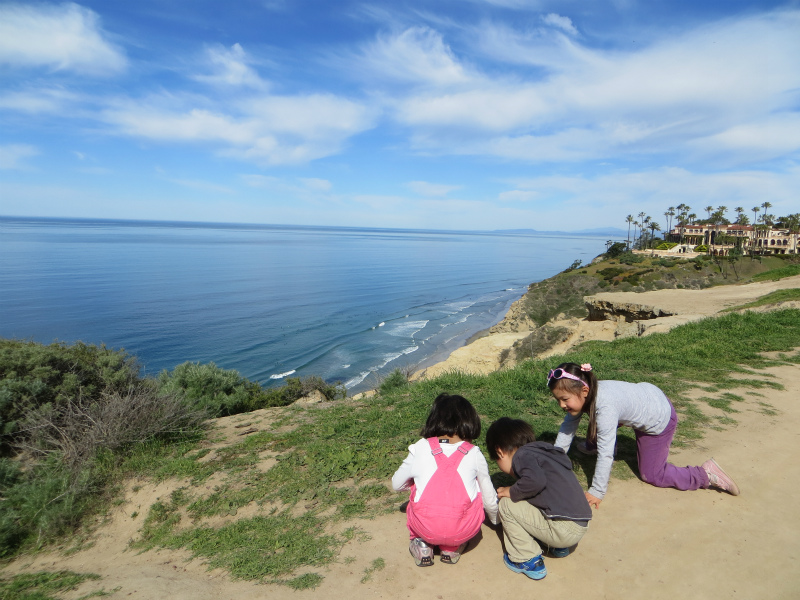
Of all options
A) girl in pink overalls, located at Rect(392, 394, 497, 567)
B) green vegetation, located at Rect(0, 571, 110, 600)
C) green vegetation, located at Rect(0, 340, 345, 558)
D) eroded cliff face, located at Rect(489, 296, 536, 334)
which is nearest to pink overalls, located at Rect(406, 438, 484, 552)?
girl in pink overalls, located at Rect(392, 394, 497, 567)

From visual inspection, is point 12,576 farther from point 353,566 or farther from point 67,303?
point 67,303

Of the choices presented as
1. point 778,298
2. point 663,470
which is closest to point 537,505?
point 663,470

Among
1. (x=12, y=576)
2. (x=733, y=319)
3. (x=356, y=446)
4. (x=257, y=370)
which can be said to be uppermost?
(x=733, y=319)

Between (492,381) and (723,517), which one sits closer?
(723,517)

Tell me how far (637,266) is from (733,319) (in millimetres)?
40382

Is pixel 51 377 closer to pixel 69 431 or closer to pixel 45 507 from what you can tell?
pixel 69 431

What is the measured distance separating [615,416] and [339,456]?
320 centimetres

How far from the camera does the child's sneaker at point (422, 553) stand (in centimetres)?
339

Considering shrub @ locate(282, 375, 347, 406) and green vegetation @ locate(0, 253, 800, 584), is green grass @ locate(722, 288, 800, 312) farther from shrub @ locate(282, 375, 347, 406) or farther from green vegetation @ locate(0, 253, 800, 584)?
shrub @ locate(282, 375, 347, 406)

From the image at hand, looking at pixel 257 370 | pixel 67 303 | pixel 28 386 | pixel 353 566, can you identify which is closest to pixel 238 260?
pixel 67 303

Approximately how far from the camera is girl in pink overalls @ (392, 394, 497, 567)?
3227mm

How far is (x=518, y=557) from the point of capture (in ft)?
10.8

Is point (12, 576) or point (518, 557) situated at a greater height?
point (518, 557)

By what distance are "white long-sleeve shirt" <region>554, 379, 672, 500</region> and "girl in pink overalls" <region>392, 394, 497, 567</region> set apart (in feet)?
3.13
